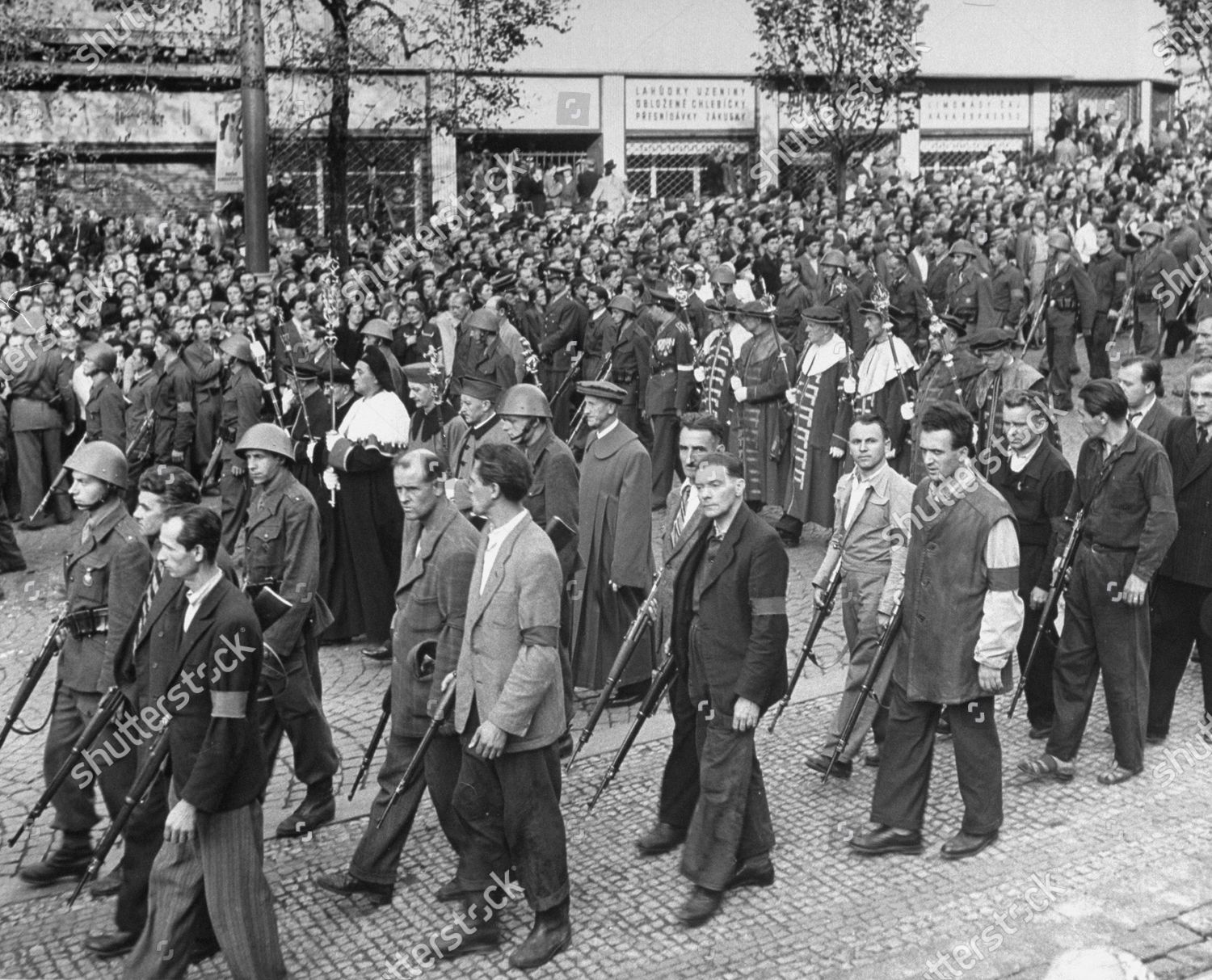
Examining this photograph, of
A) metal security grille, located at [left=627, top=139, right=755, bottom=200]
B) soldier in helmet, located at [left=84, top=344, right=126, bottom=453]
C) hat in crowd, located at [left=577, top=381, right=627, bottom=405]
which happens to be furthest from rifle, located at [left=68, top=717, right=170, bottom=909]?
metal security grille, located at [left=627, top=139, right=755, bottom=200]

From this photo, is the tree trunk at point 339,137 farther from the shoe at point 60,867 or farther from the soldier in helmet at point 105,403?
the shoe at point 60,867

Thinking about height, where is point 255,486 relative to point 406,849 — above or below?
above

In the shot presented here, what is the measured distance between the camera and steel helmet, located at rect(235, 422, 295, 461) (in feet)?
25.6

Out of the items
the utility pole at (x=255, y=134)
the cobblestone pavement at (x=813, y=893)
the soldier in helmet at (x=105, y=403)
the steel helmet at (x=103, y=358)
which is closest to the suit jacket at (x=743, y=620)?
the cobblestone pavement at (x=813, y=893)

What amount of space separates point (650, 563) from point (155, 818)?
345 centimetres


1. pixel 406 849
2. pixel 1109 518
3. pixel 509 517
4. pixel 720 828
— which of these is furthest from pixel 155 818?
pixel 1109 518

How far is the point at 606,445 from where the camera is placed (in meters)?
9.03

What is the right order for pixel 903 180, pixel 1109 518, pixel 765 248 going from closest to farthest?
1. pixel 1109 518
2. pixel 765 248
3. pixel 903 180

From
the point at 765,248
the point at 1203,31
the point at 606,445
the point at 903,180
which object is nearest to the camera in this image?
the point at 606,445

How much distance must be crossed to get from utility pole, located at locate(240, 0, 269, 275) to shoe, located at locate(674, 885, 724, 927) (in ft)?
39.7

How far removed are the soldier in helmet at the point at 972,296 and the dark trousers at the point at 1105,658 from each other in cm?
1140

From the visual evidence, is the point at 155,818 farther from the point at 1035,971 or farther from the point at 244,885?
the point at 1035,971

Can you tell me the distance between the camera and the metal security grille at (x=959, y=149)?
34562 millimetres

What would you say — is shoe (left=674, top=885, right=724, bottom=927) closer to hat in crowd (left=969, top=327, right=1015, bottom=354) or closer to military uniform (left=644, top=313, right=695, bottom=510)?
hat in crowd (left=969, top=327, right=1015, bottom=354)
